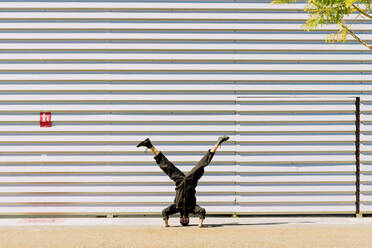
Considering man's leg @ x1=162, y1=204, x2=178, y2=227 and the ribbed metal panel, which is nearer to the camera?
man's leg @ x1=162, y1=204, x2=178, y2=227

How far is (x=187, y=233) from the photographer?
739cm

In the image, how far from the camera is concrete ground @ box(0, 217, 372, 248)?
6.65 meters

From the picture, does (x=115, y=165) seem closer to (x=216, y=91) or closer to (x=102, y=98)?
(x=102, y=98)

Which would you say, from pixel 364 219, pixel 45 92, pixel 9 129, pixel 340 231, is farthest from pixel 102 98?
pixel 364 219

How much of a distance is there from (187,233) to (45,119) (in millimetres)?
3950

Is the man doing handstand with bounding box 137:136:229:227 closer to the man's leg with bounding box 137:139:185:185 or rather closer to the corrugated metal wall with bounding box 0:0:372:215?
the man's leg with bounding box 137:139:185:185

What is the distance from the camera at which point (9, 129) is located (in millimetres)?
8906

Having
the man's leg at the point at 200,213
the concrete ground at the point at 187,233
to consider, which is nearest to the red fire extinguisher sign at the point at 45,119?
the concrete ground at the point at 187,233

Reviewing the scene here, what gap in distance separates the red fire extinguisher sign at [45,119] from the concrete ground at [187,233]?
6.58 ft

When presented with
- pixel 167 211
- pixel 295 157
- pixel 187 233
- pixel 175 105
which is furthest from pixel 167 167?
pixel 295 157

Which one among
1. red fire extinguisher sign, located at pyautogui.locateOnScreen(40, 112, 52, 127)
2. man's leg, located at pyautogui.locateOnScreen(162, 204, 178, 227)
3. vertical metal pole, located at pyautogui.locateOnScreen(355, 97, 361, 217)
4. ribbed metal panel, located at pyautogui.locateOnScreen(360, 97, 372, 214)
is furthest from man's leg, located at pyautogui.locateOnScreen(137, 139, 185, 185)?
ribbed metal panel, located at pyautogui.locateOnScreen(360, 97, 372, 214)

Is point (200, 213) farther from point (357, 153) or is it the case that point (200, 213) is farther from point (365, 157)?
point (365, 157)

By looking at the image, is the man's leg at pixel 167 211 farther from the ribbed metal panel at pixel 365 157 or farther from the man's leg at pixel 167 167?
the ribbed metal panel at pixel 365 157

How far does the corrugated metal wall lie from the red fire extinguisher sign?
0.09 metres
